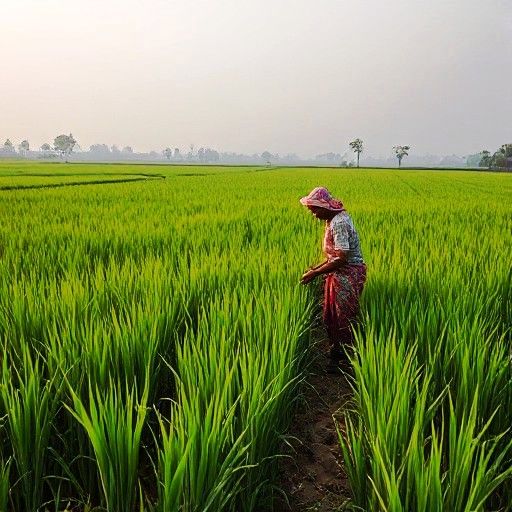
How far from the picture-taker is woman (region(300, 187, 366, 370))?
9.02 ft

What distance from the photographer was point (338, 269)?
113 inches

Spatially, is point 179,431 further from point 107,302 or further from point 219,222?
point 219,222

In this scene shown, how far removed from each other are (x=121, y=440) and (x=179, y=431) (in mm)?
184

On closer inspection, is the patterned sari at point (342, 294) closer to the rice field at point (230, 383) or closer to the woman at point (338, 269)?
the woman at point (338, 269)

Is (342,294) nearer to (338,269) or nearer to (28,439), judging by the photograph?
(338,269)

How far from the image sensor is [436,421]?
1889 millimetres

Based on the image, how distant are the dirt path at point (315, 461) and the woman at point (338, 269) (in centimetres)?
35

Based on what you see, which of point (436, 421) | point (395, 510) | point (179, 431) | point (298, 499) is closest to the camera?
point (395, 510)

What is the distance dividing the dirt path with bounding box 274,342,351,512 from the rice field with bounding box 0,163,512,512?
84mm

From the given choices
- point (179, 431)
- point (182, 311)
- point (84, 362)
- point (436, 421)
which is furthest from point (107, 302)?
point (436, 421)

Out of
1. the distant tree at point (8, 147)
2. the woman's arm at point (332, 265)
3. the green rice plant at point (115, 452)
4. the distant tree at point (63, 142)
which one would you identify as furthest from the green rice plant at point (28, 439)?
the distant tree at point (8, 147)

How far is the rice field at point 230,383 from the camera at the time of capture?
4.01 ft

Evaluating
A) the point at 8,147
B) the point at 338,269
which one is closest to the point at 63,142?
the point at 8,147

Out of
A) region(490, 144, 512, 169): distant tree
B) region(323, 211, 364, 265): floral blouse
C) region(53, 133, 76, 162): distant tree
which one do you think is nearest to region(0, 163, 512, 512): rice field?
region(323, 211, 364, 265): floral blouse
